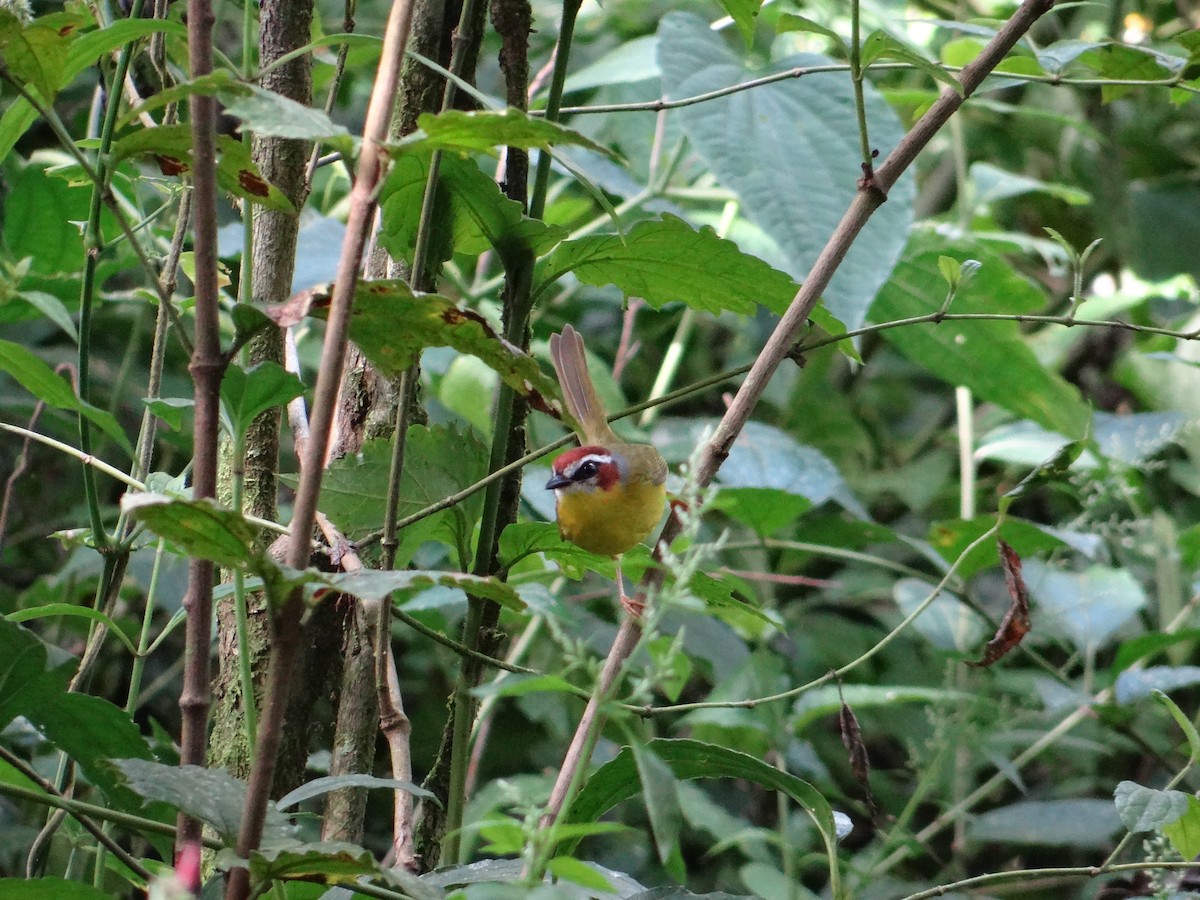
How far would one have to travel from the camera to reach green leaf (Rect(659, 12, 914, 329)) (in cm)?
126

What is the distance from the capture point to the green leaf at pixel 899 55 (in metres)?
0.84

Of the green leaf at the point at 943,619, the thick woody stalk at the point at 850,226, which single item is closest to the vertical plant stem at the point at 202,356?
the thick woody stalk at the point at 850,226

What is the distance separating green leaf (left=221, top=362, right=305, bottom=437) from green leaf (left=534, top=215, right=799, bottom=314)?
29 cm

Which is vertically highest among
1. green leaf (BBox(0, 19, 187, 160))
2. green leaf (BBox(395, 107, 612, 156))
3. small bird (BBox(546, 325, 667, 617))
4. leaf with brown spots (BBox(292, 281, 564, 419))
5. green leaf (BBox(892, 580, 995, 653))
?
green leaf (BBox(0, 19, 187, 160))

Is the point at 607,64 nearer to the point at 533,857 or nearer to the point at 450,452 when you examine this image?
the point at 450,452

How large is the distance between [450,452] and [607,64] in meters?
1.28

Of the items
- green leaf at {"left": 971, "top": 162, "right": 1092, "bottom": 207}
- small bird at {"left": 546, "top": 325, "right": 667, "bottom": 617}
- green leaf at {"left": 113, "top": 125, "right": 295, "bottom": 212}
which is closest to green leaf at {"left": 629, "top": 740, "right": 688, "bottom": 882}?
green leaf at {"left": 113, "top": 125, "right": 295, "bottom": 212}

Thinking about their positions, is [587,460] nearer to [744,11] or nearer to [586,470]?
[586,470]

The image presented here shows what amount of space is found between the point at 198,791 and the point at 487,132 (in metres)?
0.42

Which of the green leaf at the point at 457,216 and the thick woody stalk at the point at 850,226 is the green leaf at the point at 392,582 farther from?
the green leaf at the point at 457,216

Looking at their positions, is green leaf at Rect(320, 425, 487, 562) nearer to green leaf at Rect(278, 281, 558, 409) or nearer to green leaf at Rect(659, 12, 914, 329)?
green leaf at Rect(278, 281, 558, 409)

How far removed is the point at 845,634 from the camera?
2762mm

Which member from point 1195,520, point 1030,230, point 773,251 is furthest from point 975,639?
point 1030,230

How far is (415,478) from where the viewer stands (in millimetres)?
1056
